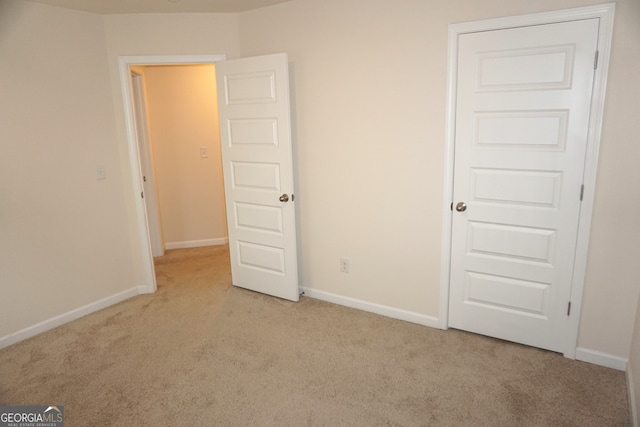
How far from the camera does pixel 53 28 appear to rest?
2.99m

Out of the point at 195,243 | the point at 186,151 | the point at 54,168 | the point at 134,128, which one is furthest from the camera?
the point at 195,243

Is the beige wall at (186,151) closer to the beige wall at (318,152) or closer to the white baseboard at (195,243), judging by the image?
the white baseboard at (195,243)

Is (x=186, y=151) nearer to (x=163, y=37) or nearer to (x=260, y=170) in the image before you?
(x=163, y=37)

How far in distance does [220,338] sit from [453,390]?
1.63 metres

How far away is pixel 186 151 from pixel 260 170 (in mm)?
1963

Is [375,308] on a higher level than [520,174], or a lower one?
lower

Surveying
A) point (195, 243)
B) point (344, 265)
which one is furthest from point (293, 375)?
point (195, 243)

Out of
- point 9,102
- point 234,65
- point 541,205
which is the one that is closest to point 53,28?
point 9,102

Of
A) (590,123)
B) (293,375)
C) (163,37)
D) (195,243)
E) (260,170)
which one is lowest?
(293,375)

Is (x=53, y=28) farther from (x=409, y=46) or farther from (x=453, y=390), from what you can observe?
(x=453, y=390)

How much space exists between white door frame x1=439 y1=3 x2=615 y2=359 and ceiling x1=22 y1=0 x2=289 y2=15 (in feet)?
5.02

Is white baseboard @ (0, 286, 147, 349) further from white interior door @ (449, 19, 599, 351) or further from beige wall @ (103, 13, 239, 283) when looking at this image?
white interior door @ (449, 19, 599, 351)

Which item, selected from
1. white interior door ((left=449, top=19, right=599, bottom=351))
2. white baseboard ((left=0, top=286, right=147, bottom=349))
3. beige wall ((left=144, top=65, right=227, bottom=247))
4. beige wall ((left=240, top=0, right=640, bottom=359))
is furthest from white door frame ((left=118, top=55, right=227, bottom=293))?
white interior door ((left=449, top=19, right=599, bottom=351))

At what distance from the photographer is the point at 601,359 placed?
244cm
